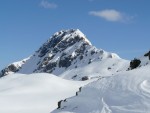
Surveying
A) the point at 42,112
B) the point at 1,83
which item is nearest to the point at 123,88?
the point at 42,112

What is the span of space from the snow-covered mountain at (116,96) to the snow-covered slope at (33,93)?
19092 millimetres

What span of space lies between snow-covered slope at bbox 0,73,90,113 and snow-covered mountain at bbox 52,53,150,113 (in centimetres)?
1909

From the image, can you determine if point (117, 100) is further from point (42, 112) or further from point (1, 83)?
point (1, 83)

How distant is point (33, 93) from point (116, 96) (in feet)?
116

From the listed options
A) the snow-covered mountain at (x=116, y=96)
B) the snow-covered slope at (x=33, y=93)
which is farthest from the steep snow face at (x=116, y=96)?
the snow-covered slope at (x=33, y=93)

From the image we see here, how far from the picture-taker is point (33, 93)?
70500 mm

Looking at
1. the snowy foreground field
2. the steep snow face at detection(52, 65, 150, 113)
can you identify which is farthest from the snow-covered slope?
the steep snow face at detection(52, 65, 150, 113)

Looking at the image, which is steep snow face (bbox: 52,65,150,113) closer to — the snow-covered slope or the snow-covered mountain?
the snow-covered mountain

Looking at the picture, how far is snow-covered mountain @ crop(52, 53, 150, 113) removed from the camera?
33963 millimetres

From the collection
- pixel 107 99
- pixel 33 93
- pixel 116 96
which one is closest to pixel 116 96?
pixel 116 96

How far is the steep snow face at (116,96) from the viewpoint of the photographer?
33938mm

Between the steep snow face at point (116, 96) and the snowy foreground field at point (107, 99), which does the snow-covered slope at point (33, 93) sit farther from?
the steep snow face at point (116, 96)

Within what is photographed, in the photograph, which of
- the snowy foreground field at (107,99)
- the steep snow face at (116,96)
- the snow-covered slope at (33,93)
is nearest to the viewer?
the steep snow face at (116,96)

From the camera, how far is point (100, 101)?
37000 mm
